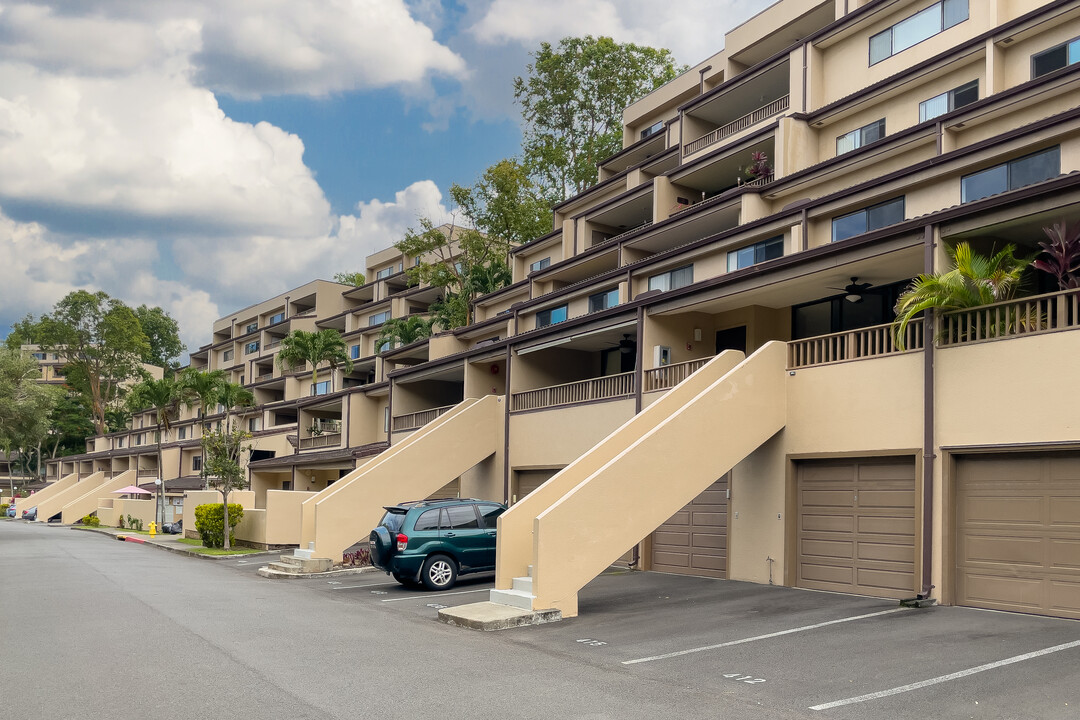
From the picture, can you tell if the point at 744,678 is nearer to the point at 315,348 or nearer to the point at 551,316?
the point at 551,316

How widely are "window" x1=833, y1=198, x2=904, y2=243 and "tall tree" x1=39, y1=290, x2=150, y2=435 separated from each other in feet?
265

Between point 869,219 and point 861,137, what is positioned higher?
point 861,137

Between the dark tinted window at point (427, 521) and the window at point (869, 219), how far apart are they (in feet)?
39.5

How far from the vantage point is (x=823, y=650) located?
11.3 m

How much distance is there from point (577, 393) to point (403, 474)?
5.96 meters

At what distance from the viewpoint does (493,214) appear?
55656 millimetres

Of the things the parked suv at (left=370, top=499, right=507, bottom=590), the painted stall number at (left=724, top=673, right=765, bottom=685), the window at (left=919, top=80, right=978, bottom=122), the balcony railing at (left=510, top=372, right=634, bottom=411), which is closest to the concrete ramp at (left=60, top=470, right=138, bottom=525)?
the balcony railing at (left=510, top=372, right=634, bottom=411)

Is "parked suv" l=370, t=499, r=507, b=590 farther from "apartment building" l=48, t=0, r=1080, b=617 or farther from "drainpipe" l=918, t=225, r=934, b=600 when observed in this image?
"drainpipe" l=918, t=225, r=934, b=600

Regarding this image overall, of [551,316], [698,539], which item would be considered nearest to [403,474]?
[698,539]

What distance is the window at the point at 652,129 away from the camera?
49219 millimetres

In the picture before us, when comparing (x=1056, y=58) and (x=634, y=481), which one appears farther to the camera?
(x=1056, y=58)

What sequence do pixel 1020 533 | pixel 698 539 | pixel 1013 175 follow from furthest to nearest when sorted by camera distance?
pixel 1013 175 → pixel 698 539 → pixel 1020 533

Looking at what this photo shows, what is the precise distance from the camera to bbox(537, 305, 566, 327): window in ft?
117

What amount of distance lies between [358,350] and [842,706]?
210ft
